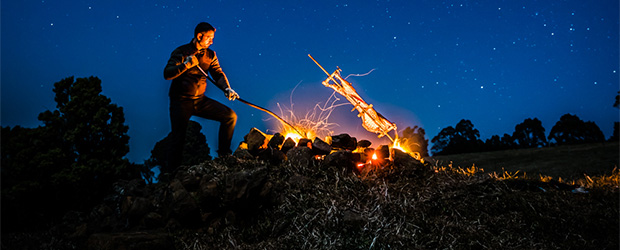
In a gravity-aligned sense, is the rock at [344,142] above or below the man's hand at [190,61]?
below

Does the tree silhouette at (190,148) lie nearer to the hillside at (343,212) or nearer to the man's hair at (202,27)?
the hillside at (343,212)

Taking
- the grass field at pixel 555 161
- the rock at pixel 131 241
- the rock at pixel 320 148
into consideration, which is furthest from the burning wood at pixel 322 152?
the rock at pixel 131 241

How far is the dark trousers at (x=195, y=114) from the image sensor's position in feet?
Result: 20.1

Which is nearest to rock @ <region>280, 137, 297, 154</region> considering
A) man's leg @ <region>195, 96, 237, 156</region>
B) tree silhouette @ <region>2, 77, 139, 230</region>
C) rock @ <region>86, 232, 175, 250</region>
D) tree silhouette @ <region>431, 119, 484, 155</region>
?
man's leg @ <region>195, 96, 237, 156</region>

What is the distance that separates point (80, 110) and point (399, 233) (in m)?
11.4

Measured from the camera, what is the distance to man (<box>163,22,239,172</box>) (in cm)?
583

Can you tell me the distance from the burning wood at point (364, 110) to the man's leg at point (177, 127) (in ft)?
9.43

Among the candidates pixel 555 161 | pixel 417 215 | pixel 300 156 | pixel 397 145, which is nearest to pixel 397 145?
pixel 397 145

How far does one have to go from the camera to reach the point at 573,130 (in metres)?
15.7

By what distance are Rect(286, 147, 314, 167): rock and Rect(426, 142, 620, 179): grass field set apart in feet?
8.45

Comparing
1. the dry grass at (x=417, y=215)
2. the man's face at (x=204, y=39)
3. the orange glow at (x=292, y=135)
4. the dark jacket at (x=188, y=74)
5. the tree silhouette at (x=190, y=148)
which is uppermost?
the tree silhouette at (x=190, y=148)

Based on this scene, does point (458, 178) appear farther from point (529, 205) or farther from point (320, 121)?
point (320, 121)

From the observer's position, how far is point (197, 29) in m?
6.02

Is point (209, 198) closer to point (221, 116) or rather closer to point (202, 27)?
point (221, 116)
